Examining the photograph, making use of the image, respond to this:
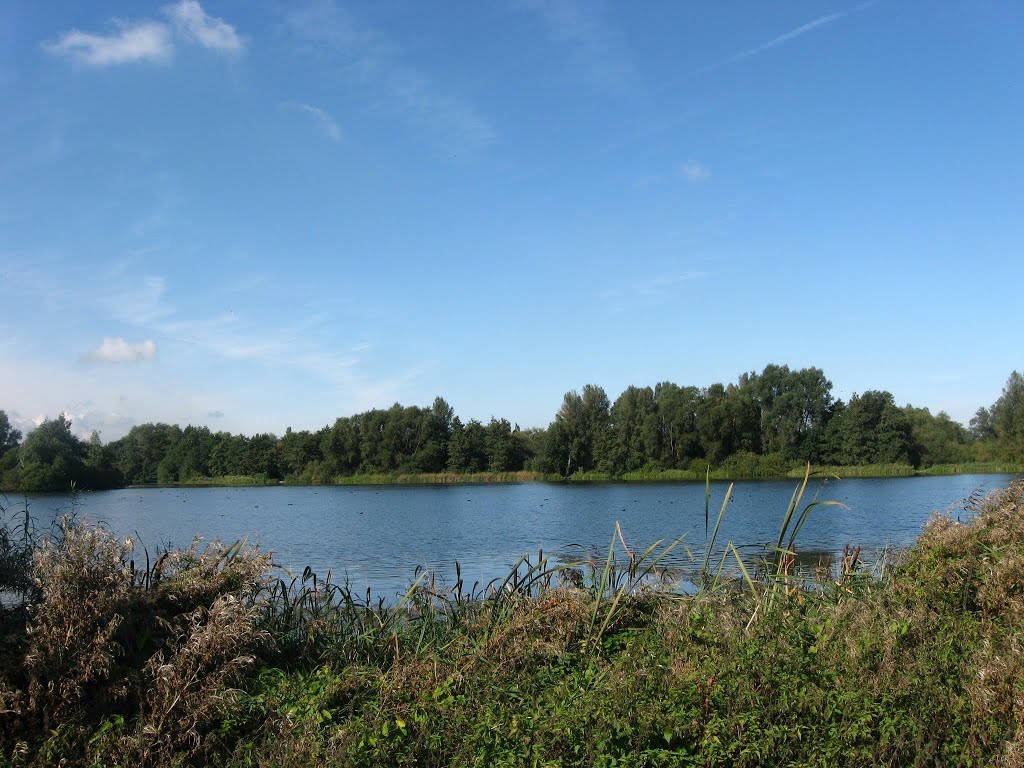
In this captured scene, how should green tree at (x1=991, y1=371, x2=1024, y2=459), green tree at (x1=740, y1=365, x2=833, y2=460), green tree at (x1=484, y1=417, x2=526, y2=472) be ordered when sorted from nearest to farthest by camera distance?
green tree at (x1=991, y1=371, x2=1024, y2=459)
green tree at (x1=740, y1=365, x2=833, y2=460)
green tree at (x1=484, y1=417, x2=526, y2=472)

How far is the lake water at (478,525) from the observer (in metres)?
22.8

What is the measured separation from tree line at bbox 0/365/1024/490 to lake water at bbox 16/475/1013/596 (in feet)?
100

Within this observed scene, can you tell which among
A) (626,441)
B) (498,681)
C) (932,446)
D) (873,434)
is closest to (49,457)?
(626,441)

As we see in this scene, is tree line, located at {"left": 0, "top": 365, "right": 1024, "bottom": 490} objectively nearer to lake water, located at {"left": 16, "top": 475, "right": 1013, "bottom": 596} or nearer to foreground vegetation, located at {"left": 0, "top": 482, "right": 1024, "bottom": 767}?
lake water, located at {"left": 16, "top": 475, "right": 1013, "bottom": 596}

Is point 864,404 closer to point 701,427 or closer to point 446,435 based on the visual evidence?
point 701,427

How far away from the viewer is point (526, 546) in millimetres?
27281

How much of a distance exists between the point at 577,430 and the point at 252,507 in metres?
50.3

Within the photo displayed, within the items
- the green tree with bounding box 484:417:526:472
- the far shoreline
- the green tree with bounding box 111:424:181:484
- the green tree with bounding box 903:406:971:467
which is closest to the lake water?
the far shoreline

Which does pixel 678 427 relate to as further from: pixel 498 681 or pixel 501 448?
pixel 498 681

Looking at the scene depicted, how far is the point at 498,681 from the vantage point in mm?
5355

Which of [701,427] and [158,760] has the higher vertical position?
[701,427]

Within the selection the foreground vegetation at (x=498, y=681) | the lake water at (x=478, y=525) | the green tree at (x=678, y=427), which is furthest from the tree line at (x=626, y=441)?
the foreground vegetation at (x=498, y=681)

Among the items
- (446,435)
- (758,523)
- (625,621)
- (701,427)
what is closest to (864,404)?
(701,427)

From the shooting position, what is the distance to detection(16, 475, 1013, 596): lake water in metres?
22.8
